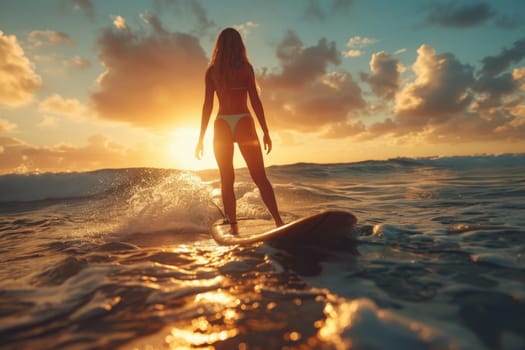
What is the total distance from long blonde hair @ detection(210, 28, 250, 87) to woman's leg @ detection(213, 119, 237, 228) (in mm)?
685

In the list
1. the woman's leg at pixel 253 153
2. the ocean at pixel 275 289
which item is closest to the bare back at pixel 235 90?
the woman's leg at pixel 253 153

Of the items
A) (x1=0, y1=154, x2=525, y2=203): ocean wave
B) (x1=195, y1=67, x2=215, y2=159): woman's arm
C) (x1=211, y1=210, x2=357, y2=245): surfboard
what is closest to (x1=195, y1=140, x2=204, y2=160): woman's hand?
(x1=195, y1=67, x2=215, y2=159): woman's arm

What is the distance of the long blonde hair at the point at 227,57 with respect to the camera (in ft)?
15.8

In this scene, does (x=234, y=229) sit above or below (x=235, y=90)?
below

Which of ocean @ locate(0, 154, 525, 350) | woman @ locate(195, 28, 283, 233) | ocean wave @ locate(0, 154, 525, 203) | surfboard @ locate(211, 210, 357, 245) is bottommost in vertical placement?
ocean @ locate(0, 154, 525, 350)

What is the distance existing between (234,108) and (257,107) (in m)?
0.41

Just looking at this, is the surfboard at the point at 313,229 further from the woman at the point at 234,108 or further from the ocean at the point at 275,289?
the woman at the point at 234,108

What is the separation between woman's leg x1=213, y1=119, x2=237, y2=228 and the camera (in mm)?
4934

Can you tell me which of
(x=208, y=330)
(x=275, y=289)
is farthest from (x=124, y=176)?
(x=208, y=330)

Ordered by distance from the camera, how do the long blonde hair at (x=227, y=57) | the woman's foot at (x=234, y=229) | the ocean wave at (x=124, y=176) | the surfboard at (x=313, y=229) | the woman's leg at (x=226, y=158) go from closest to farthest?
the surfboard at (x=313, y=229) → the woman's foot at (x=234, y=229) → the long blonde hair at (x=227, y=57) → the woman's leg at (x=226, y=158) → the ocean wave at (x=124, y=176)

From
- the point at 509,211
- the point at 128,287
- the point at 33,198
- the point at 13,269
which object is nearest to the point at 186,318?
the point at 128,287

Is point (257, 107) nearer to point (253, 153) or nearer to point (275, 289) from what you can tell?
point (253, 153)

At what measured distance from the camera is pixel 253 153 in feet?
16.1

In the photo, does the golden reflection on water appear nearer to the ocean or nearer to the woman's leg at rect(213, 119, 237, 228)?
the ocean
